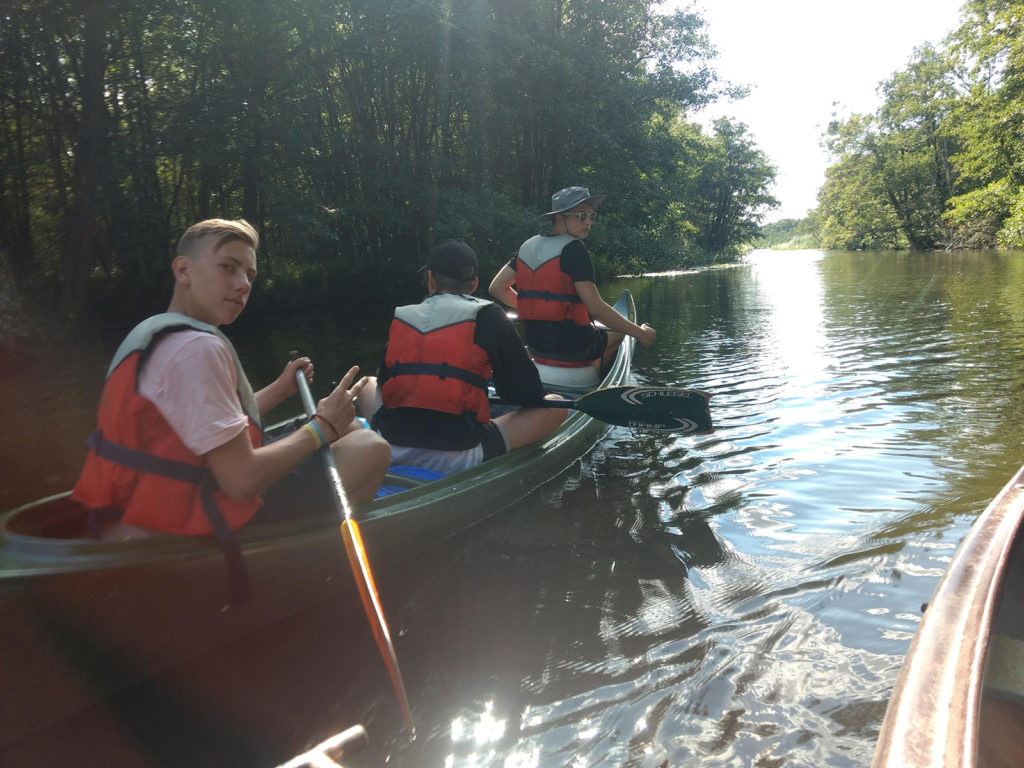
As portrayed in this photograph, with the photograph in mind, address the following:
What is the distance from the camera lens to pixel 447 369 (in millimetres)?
3453

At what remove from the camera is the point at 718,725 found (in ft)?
7.15

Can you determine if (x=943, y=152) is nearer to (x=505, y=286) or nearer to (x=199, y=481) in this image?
(x=505, y=286)

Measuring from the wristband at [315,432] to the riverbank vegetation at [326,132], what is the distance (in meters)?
10.5

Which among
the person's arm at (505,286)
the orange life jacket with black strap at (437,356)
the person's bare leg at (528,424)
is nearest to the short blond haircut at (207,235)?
the orange life jacket with black strap at (437,356)

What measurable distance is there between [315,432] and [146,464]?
526 millimetres

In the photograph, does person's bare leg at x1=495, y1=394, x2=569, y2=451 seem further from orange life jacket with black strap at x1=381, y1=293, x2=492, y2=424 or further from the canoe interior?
the canoe interior

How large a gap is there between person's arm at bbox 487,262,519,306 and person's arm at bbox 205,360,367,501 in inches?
131

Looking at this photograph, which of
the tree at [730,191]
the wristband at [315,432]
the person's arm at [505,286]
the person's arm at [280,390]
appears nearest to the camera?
the wristband at [315,432]

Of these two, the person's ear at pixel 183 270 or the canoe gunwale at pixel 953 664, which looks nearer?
the canoe gunwale at pixel 953 664

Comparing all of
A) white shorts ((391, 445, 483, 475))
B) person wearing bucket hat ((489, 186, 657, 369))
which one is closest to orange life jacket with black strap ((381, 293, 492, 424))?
white shorts ((391, 445, 483, 475))

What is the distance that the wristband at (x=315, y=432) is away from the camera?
2336mm

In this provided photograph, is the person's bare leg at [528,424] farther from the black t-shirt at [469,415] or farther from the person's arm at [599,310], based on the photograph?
the person's arm at [599,310]

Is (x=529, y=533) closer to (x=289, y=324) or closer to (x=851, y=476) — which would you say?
(x=851, y=476)

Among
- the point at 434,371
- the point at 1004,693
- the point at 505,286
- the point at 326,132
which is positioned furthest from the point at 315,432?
the point at 326,132
